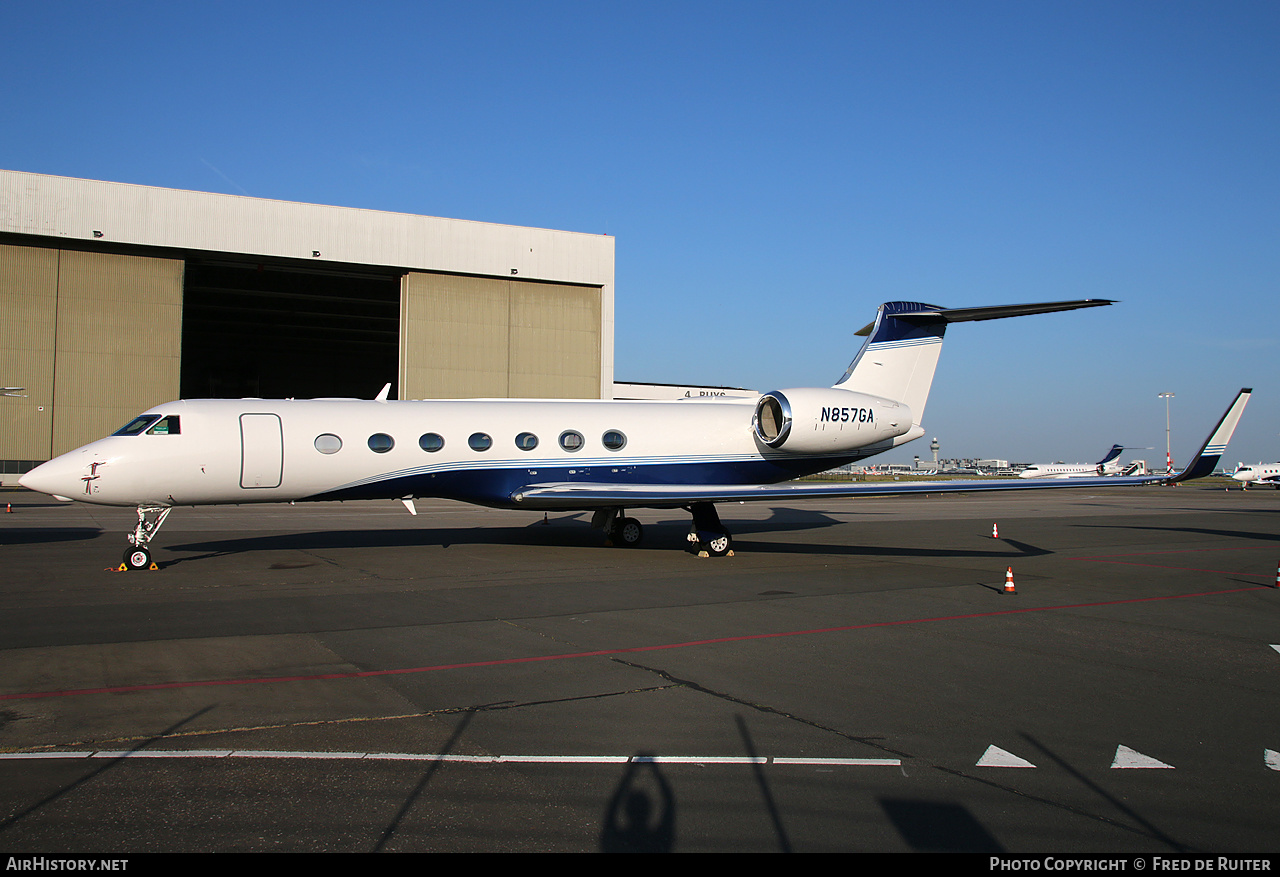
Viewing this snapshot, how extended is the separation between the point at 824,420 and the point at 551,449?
553 centimetres

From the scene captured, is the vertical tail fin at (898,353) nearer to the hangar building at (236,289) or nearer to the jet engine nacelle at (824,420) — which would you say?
the jet engine nacelle at (824,420)

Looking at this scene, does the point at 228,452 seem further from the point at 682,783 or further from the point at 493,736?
the point at 682,783

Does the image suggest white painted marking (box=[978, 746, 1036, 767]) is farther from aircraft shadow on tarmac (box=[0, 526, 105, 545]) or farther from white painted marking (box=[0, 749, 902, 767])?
aircraft shadow on tarmac (box=[0, 526, 105, 545])

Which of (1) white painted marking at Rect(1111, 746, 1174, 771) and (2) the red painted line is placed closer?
(1) white painted marking at Rect(1111, 746, 1174, 771)

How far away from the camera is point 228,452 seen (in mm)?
14055

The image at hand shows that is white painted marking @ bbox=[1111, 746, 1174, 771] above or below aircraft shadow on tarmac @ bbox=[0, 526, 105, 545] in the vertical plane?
above

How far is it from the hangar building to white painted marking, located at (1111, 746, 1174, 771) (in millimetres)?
33561

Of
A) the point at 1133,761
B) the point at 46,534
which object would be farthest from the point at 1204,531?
the point at 46,534

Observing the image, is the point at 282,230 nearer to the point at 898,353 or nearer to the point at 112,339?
the point at 112,339

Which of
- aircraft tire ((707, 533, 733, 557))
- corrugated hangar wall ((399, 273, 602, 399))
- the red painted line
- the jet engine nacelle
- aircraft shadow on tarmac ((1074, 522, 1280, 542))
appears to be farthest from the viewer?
corrugated hangar wall ((399, 273, 602, 399))

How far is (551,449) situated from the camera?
16.2 m

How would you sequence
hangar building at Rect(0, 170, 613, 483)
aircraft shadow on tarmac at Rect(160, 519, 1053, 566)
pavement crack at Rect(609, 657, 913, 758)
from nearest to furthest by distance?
pavement crack at Rect(609, 657, 913, 758) → aircraft shadow on tarmac at Rect(160, 519, 1053, 566) → hangar building at Rect(0, 170, 613, 483)

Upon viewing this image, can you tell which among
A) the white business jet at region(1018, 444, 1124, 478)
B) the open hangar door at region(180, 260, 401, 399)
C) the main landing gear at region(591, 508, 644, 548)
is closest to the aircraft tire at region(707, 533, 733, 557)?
the main landing gear at region(591, 508, 644, 548)

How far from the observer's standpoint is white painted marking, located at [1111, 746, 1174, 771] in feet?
16.4
